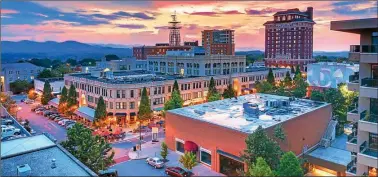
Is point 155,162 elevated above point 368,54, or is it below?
below

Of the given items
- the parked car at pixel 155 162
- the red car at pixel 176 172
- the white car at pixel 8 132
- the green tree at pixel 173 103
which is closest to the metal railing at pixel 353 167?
the red car at pixel 176 172

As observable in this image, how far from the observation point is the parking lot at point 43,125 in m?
37.9

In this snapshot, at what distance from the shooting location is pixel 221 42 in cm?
14675

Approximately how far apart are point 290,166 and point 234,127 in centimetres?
767

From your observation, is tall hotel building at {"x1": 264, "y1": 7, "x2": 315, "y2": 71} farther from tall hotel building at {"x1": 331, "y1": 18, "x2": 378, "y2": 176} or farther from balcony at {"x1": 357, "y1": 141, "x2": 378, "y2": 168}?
balcony at {"x1": 357, "y1": 141, "x2": 378, "y2": 168}

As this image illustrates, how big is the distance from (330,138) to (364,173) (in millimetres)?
16548

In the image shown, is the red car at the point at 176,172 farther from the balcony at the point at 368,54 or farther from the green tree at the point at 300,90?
the green tree at the point at 300,90

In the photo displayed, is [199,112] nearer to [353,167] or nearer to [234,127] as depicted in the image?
[234,127]

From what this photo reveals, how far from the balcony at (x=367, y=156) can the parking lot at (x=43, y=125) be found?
30.6m

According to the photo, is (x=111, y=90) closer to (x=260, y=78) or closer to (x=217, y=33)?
(x=260, y=78)

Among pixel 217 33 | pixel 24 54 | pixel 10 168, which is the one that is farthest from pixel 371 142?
pixel 24 54

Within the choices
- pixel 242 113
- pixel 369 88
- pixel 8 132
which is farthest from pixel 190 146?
pixel 369 88

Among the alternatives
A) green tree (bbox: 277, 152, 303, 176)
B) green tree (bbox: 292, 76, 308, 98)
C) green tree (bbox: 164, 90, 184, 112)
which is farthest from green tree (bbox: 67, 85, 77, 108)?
green tree (bbox: 277, 152, 303, 176)

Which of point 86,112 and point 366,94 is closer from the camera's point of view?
point 366,94
